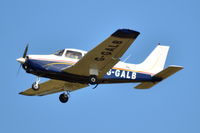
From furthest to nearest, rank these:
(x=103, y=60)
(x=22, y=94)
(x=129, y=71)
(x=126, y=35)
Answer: (x=22, y=94) → (x=129, y=71) → (x=103, y=60) → (x=126, y=35)

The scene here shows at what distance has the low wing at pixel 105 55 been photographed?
2279cm

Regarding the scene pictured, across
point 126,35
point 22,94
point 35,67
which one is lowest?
point 22,94

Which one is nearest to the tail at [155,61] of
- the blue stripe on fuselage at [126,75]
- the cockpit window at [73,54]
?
the blue stripe on fuselage at [126,75]

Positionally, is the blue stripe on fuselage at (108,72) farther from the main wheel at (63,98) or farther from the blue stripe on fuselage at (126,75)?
the main wheel at (63,98)

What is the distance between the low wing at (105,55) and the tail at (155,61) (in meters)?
2.62

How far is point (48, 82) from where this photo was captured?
28.1 metres

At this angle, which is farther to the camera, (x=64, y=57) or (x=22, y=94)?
(x=22, y=94)

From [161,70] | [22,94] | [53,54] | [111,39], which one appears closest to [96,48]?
[111,39]

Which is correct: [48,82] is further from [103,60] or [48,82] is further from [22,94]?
[103,60]

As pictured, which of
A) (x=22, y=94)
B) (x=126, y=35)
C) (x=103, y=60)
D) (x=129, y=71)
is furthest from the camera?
(x=22, y=94)

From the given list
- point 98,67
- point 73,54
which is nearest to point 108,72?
point 98,67

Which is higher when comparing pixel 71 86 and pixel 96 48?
pixel 96 48

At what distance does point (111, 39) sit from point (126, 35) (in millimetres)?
744

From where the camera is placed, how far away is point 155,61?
2777 cm
